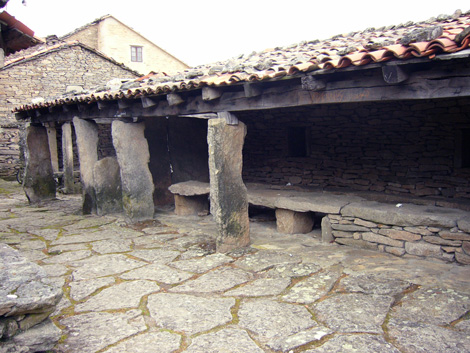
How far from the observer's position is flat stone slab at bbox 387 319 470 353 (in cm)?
303

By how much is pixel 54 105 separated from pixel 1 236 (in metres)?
3.03

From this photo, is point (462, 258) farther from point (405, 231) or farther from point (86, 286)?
point (86, 286)

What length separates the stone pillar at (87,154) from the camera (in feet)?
29.0

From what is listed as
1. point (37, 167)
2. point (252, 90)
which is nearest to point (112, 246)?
point (252, 90)

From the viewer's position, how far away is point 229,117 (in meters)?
5.65

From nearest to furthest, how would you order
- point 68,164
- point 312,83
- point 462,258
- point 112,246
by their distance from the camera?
point 312,83 → point 462,258 → point 112,246 → point 68,164

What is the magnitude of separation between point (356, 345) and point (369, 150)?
5.29 m

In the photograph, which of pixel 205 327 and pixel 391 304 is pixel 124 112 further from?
pixel 391 304

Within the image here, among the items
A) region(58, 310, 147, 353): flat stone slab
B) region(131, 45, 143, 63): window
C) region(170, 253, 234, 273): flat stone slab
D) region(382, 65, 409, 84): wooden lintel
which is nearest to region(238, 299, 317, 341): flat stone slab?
region(58, 310, 147, 353): flat stone slab

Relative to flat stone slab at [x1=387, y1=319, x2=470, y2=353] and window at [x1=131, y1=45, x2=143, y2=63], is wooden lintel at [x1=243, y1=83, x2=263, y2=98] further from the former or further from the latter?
window at [x1=131, y1=45, x2=143, y2=63]

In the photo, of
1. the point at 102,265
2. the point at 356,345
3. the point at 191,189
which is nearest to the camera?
the point at 356,345

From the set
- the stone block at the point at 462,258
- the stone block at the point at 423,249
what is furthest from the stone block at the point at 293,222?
the stone block at the point at 462,258

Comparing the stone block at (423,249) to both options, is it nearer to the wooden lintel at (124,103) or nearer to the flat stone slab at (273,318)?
the flat stone slab at (273,318)

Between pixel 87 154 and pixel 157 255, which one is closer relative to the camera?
pixel 157 255
